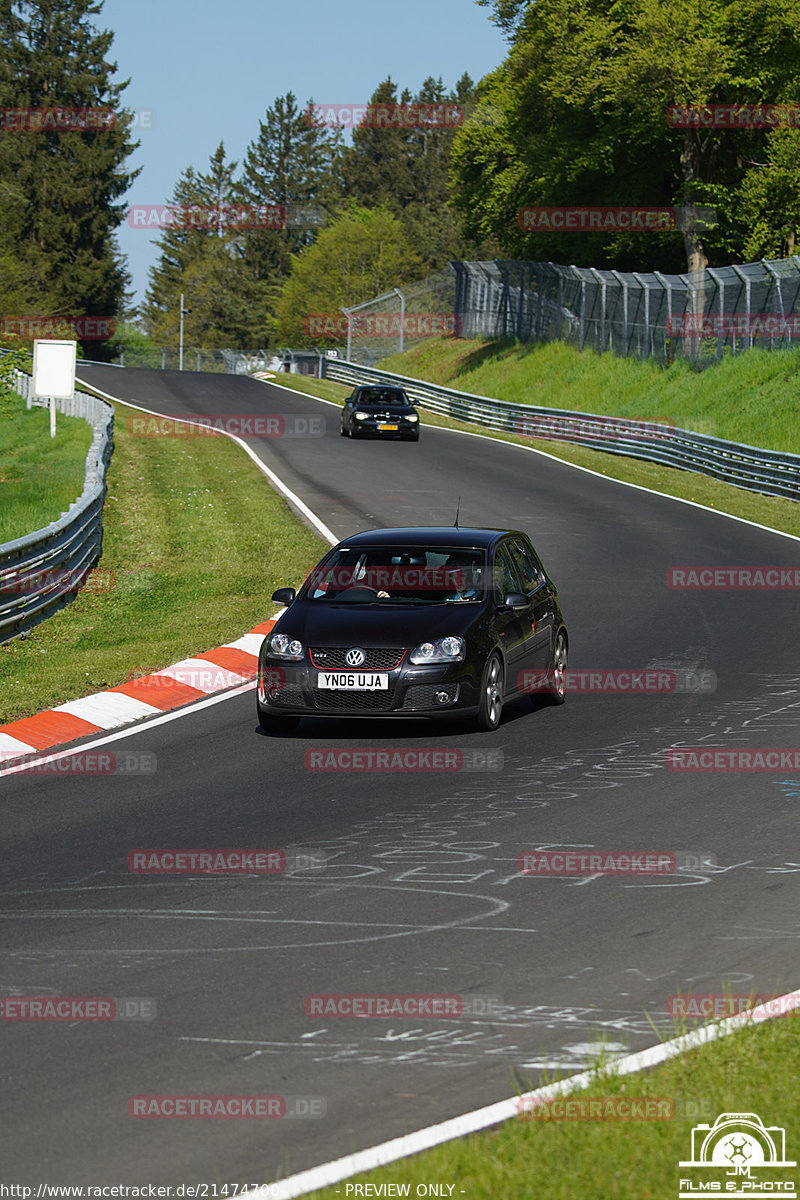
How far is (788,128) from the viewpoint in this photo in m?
52.4

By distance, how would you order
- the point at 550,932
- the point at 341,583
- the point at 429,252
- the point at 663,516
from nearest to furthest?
the point at 550,932 < the point at 341,583 < the point at 663,516 < the point at 429,252

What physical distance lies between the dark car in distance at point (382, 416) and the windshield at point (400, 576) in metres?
31.2

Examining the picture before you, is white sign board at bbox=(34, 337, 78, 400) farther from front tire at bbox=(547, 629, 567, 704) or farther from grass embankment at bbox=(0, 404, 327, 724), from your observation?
front tire at bbox=(547, 629, 567, 704)

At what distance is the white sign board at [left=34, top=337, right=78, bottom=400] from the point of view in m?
37.1

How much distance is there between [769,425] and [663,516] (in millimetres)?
14355

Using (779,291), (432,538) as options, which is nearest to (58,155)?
(779,291)

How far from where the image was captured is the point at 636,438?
140ft

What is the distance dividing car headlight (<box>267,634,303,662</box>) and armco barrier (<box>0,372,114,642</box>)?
4.83 metres

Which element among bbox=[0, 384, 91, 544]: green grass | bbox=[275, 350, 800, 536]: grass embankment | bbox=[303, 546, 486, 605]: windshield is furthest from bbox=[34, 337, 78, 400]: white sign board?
bbox=[303, 546, 486, 605]: windshield

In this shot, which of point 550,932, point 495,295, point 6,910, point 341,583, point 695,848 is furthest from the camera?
point 495,295

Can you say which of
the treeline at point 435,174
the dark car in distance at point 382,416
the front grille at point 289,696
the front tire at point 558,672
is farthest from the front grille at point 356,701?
the treeline at point 435,174

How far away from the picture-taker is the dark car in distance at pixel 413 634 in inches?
464

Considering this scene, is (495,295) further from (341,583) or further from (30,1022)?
(30,1022)

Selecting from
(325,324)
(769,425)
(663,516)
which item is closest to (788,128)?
(769,425)
